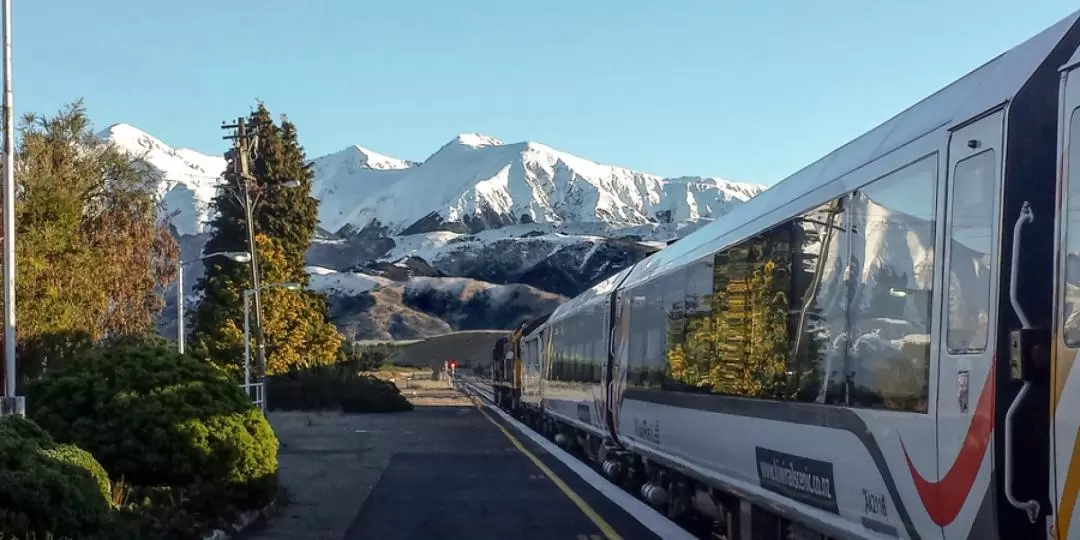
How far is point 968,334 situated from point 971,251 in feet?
1.30

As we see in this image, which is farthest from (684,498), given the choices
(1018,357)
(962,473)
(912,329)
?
(1018,357)

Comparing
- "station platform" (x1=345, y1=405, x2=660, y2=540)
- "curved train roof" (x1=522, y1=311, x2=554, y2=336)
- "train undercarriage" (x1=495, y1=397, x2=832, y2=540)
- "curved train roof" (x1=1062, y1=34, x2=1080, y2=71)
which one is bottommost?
"station platform" (x1=345, y1=405, x2=660, y2=540)

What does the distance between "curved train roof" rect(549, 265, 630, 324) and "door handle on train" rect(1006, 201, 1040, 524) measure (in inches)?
447

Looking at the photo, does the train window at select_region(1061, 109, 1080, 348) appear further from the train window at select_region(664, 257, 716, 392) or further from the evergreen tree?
the evergreen tree

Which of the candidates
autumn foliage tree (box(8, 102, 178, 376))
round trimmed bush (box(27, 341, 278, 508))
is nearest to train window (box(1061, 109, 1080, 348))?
round trimmed bush (box(27, 341, 278, 508))

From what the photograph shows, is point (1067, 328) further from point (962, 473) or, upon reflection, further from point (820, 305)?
point (820, 305)

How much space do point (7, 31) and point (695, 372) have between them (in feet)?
36.6

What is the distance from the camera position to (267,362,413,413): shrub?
53562 millimetres

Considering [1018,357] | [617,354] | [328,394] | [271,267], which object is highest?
[271,267]

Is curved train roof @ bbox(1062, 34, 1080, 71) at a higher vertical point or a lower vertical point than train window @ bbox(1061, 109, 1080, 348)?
higher

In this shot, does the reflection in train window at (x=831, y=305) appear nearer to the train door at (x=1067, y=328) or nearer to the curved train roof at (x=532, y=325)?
the train door at (x=1067, y=328)

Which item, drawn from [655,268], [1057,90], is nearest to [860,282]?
[1057,90]

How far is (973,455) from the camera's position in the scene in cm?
556

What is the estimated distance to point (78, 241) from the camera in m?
26.0
